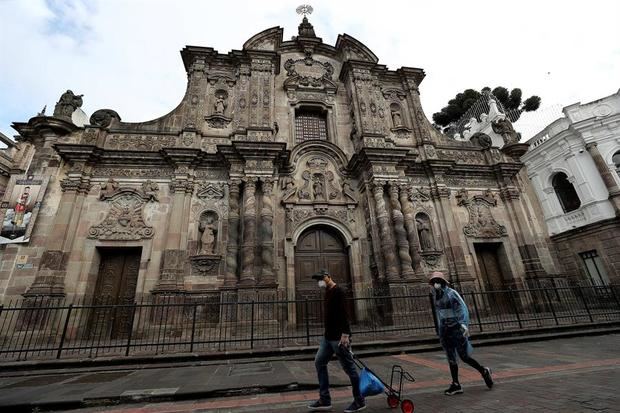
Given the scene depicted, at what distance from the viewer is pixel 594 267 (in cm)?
1230

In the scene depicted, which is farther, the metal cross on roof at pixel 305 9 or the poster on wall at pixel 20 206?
the metal cross on roof at pixel 305 9

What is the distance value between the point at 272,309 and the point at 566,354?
721cm

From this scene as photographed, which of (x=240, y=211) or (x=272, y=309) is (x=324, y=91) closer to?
(x=240, y=211)

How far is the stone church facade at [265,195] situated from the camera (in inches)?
390

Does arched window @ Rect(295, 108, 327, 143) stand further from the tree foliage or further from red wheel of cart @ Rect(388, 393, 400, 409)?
the tree foliage

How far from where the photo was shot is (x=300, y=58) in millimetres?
15445

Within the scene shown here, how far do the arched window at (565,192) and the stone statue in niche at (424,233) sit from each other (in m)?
7.50

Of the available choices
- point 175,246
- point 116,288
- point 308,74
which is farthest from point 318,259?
point 308,74

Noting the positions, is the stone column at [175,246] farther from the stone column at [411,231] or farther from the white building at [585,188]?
the white building at [585,188]

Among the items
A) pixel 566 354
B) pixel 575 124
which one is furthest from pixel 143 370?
pixel 575 124

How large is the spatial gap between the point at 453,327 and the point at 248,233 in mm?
7601

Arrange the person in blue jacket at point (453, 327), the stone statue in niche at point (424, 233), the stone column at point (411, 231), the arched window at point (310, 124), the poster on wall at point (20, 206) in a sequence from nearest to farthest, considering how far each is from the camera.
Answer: the person in blue jacket at point (453, 327) < the poster on wall at point (20, 206) < the stone column at point (411, 231) < the stone statue in niche at point (424, 233) < the arched window at point (310, 124)

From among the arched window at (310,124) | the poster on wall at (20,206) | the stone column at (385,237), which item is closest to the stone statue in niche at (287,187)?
the arched window at (310,124)

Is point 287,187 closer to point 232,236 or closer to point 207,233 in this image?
point 232,236
